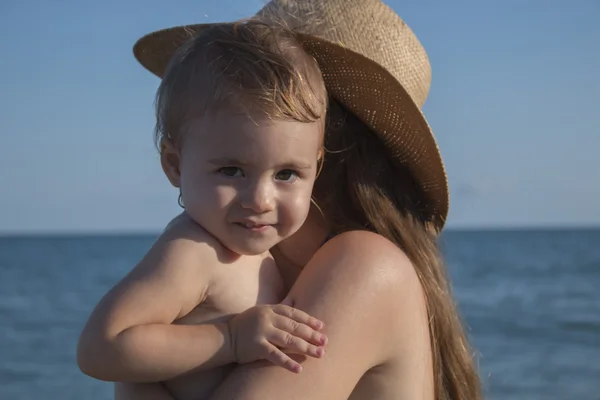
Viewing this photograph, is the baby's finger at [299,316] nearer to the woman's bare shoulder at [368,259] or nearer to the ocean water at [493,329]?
the woman's bare shoulder at [368,259]

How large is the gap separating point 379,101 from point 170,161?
22.7 inches

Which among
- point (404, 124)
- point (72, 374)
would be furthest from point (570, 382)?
point (404, 124)

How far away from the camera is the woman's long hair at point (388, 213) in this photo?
233 centimetres

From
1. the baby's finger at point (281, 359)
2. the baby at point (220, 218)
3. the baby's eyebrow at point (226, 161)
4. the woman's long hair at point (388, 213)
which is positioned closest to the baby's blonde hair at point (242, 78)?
the baby at point (220, 218)

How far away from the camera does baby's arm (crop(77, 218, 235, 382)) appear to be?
1.86m

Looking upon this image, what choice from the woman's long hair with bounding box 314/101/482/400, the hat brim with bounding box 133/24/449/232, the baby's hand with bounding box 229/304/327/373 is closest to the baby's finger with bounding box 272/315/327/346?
the baby's hand with bounding box 229/304/327/373

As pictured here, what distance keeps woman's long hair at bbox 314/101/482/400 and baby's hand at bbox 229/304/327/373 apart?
0.45 m

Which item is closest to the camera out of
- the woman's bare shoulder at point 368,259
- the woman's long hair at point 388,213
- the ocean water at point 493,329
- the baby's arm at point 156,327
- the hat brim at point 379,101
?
the baby's arm at point 156,327

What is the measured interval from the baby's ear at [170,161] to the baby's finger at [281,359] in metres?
0.50

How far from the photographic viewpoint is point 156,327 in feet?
6.21

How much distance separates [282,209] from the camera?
2.07 metres

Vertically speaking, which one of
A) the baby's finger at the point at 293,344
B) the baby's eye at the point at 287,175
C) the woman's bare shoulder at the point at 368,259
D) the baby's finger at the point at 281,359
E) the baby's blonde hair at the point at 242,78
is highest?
the baby's blonde hair at the point at 242,78

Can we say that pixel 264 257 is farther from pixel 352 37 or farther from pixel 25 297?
pixel 25 297

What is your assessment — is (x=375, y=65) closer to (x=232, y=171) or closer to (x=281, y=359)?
(x=232, y=171)
